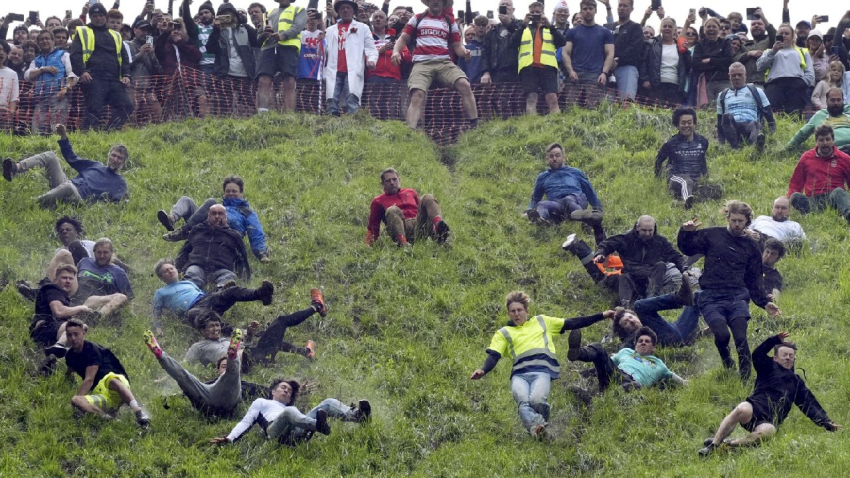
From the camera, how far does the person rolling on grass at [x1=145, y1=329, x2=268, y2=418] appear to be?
1316cm

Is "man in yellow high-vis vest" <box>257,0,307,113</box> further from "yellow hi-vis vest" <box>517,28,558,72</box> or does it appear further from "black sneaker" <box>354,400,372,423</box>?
"black sneaker" <box>354,400,372,423</box>

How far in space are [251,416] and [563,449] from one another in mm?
3246

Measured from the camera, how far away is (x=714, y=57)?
22141 mm

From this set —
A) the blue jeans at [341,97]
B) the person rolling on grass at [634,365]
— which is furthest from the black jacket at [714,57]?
the person rolling on grass at [634,365]

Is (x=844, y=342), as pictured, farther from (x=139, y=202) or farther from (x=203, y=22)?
(x=203, y=22)

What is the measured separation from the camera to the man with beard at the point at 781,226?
17.4 metres

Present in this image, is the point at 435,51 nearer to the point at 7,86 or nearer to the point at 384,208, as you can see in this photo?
the point at 384,208

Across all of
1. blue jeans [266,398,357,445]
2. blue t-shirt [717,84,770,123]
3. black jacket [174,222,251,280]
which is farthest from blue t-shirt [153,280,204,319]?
blue t-shirt [717,84,770,123]

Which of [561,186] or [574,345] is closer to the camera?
[574,345]

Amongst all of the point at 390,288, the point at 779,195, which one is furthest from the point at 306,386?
the point at 779,195

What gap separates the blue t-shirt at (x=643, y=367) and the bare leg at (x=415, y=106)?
8.80 metres

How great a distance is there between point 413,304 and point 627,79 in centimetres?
786

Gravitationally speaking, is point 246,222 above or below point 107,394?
above

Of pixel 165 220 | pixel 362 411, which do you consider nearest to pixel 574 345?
pixel 362 411
